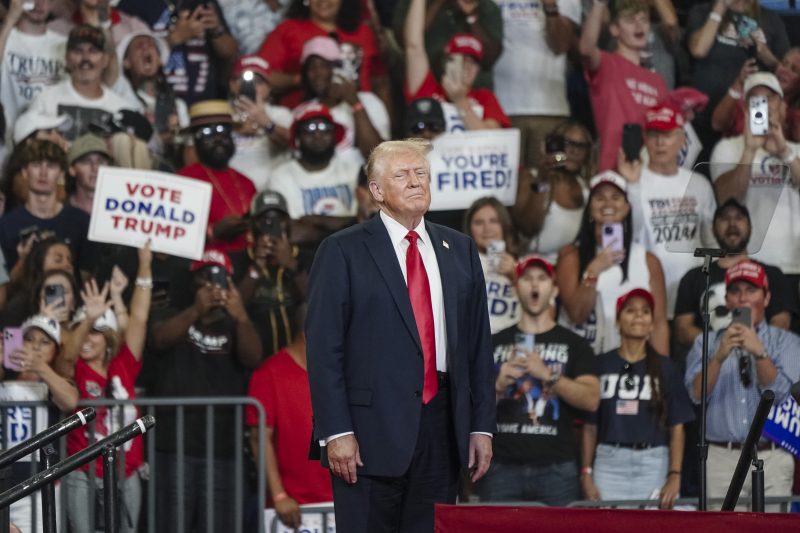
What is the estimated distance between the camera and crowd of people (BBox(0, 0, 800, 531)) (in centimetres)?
695

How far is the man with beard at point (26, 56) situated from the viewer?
285 inches

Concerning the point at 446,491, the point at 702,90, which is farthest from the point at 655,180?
the point at 446,491

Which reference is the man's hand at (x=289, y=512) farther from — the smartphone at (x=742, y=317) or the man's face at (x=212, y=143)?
the smartphone at (x=742, y=317)

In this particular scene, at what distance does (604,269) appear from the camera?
7.54 m

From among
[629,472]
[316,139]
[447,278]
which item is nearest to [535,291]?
[629,472]

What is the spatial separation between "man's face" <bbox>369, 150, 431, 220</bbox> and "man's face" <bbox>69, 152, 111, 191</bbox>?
358cm

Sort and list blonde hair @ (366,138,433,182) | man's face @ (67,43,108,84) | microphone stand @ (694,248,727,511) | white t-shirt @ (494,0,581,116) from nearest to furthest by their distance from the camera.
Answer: blonde hair @ (366,138,433,182), microphone stand @ (694,248,727,511), man's face @ (67,43,108,84), white t-shirt @ (494,0,581,116)

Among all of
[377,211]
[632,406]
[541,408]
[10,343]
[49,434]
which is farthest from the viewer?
[632,406]

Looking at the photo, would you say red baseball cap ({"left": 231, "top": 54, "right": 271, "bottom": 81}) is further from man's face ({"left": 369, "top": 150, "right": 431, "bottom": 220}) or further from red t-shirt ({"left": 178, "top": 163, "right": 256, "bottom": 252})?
man's face ({"left": 369, "top": 150, "right": 431, "bottom": 220})

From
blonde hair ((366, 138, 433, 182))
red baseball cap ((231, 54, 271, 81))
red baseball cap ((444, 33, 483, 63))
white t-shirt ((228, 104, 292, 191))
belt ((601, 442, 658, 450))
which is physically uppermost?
red baseball cap ((444, 33, 483, 63))

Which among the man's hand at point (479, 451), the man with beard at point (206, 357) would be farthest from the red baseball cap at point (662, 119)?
the man's hand at point (479, 451)

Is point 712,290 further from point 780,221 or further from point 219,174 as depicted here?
point 219,174

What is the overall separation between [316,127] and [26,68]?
1592 mm

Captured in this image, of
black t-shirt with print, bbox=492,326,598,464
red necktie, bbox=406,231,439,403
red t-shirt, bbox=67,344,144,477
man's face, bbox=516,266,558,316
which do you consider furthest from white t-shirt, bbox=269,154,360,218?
red necktie, bbox=406,231,439,403
